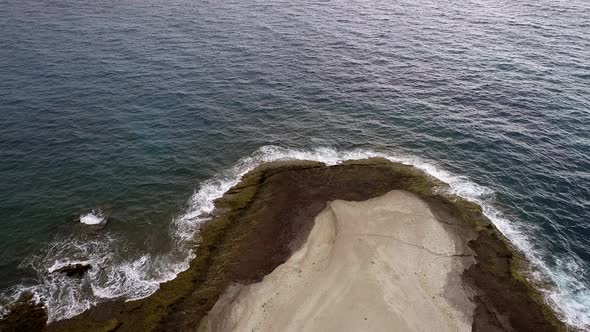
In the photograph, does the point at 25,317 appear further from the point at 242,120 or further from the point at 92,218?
the point at 242,120

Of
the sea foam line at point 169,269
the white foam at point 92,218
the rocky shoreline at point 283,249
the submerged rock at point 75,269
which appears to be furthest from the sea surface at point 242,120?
the rocky shoreline at point 283,249

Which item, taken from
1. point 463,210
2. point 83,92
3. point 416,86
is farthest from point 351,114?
point 83,92

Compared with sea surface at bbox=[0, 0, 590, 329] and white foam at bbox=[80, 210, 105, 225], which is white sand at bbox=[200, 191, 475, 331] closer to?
sea surface at bbox=[0, 0, 590, 329]

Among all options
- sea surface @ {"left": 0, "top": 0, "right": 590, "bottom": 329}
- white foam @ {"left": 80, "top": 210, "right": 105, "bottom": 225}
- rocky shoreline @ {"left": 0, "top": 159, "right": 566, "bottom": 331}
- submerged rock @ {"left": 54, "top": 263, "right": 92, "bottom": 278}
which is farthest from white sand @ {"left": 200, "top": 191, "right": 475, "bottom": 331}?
white foam @ {"left": 80, "top": 210, "right": 105, "bottom": 225}

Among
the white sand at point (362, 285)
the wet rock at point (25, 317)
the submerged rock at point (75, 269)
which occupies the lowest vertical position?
the submerged rock at point (75, 269)

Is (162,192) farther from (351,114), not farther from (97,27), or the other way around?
(97,27)

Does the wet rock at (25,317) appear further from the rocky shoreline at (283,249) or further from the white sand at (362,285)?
the white sand at (362,285)

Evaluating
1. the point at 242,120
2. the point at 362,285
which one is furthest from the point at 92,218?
the point at 362,285
